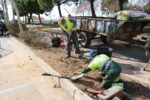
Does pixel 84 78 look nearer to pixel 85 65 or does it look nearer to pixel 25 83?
pixel 85 65

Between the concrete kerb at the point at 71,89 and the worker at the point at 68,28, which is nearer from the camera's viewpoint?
the concrete kerb at the point at 71,89

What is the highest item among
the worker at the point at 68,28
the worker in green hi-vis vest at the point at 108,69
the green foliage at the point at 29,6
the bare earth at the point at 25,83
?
the green foliage at the point at 29,6

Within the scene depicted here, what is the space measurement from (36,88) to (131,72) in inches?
132

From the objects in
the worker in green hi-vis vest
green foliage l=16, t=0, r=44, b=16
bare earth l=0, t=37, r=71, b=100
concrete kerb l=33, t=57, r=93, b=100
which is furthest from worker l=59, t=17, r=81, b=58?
green foliage l=16, t=0, r=44, b=16

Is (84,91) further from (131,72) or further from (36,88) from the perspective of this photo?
(131,72)

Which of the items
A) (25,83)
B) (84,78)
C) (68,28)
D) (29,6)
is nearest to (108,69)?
(84,78)

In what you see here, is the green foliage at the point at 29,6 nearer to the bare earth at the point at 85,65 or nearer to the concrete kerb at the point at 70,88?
the bare earth at the point at 85,65

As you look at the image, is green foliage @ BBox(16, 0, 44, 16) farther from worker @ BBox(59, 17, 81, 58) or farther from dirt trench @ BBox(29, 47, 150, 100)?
dirt trench @ BBox(29, 47, 150, 100)

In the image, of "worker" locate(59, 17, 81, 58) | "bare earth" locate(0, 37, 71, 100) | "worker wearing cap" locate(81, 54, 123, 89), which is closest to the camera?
"worker wearing cap" locate(81, 54, 123, 89)

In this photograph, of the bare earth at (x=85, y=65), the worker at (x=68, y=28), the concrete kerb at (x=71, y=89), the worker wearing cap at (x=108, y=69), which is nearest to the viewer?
the concrete kerb at (x=71, y=89)

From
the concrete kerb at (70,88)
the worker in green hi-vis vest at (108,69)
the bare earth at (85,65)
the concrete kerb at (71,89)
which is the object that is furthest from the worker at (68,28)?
the worker in green hi-vis vest at (108,69)

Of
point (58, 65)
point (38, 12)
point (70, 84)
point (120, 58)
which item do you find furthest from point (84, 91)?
point (38, 12)

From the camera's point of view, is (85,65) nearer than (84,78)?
No

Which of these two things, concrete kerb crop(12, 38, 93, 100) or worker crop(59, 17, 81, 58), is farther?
worker crop(59, 17, 81, 58)
